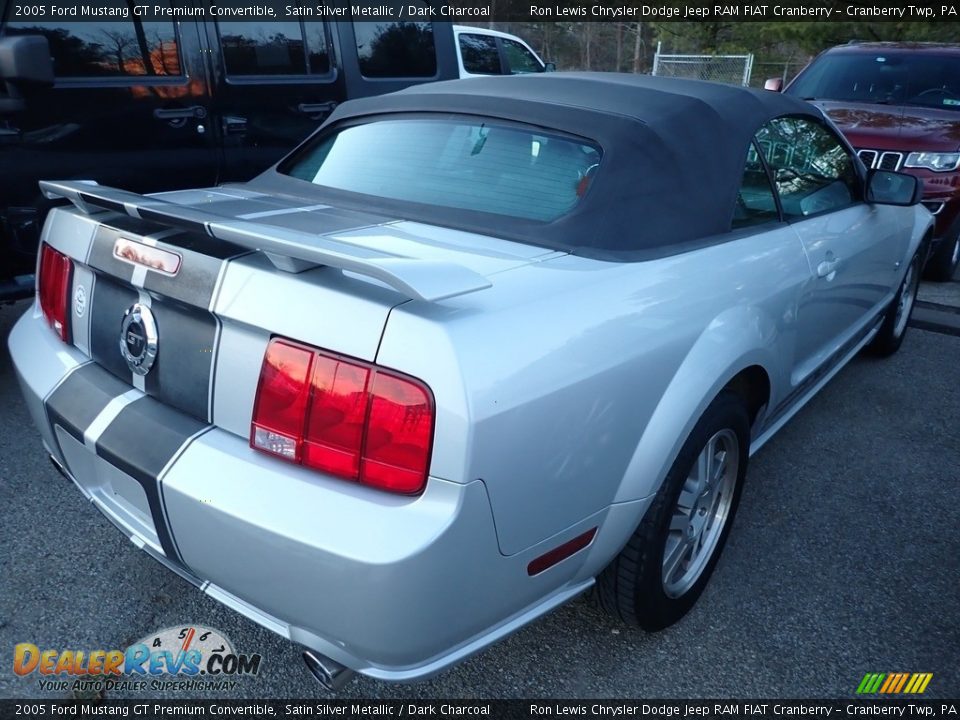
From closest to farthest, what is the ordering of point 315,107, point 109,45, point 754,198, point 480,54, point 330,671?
point 330,671 → point 754,198 → point 109,45 → point 315,107 → point 480,54

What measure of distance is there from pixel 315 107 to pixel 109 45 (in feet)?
4.36

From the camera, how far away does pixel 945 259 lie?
623cm

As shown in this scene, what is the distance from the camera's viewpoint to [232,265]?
1588 mm

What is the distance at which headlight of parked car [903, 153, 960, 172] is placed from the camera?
5.80 metres

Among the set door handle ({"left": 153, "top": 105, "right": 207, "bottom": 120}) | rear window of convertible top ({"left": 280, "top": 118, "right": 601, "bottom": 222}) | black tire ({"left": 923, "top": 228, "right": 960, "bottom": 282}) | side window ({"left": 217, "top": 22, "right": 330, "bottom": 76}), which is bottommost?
black tire ({"left": 923, "top": 228, "right": 960, "bottom": 282})

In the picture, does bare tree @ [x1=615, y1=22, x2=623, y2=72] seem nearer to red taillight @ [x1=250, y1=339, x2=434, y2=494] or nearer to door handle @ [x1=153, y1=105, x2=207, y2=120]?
door handle @ [x1=153, y1=105, x2=207, y2=120]

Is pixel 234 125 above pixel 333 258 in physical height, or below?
below

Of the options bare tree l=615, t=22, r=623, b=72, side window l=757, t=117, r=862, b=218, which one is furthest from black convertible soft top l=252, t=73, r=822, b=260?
bare tree l=615, t=22, r=623, b=72

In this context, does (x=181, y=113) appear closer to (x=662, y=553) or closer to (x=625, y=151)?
(x=625, y=151)

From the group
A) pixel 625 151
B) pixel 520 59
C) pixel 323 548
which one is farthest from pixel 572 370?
pixel 520 59

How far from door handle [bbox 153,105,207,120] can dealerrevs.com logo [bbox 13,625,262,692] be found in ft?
9.98

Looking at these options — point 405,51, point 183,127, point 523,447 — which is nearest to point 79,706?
point 523,447

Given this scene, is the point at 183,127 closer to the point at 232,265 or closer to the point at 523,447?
the point at 232,265

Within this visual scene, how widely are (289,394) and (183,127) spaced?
11.2ft
